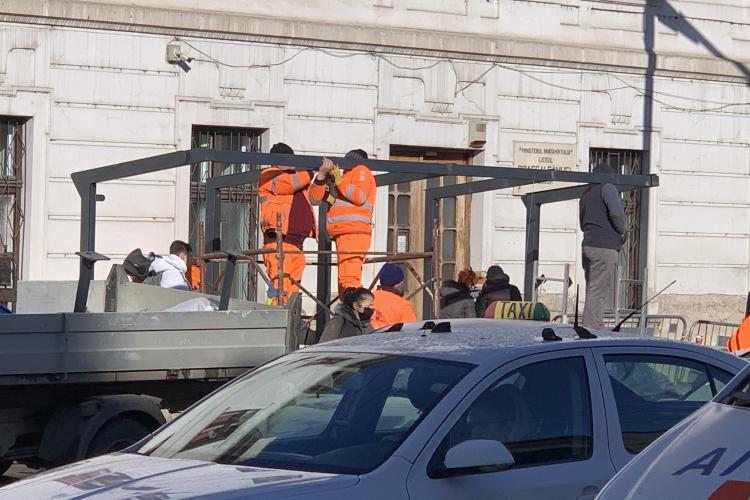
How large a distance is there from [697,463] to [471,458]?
1.60m

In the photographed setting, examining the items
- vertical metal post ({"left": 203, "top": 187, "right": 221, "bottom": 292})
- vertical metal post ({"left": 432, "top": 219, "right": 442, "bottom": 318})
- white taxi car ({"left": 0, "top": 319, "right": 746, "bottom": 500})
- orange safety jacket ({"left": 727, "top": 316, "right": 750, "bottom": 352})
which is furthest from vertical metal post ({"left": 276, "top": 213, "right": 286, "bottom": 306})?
white taxi car ({"left": 0, "top": 319, "right": 746, "bottom": 500})

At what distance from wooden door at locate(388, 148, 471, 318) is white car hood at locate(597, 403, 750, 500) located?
1532 cm

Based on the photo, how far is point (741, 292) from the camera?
22062 mm

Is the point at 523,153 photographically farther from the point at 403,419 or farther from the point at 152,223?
the point at 403,419

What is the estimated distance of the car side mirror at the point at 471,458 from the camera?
5.05 m

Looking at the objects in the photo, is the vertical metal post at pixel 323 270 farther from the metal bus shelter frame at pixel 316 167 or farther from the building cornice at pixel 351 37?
the building cornice at pixel 351 37

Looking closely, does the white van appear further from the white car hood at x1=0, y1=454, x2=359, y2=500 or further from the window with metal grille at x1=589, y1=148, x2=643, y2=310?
the window with metal grille at x1=589, y1=148, x2=643, y2=310

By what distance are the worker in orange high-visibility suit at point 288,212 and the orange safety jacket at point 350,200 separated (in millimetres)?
313

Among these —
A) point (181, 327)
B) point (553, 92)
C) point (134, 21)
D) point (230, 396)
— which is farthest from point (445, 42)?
point (230, 396)

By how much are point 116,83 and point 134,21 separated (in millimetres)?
811

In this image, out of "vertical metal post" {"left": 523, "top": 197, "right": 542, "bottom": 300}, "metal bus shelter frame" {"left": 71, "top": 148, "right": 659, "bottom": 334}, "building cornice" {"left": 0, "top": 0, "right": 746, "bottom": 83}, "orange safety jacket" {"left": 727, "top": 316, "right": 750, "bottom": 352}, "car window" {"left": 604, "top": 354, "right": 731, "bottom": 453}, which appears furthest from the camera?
"building cornice" {"left": 0, "top": 0, "right": 746, "bottom": 83}

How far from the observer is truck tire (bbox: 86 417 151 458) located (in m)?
8.44

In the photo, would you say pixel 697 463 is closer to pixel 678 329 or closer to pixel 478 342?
pixel 478 342

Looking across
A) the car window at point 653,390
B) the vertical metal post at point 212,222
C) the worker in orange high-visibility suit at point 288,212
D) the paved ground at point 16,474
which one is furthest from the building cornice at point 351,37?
the car window at point 653,390
